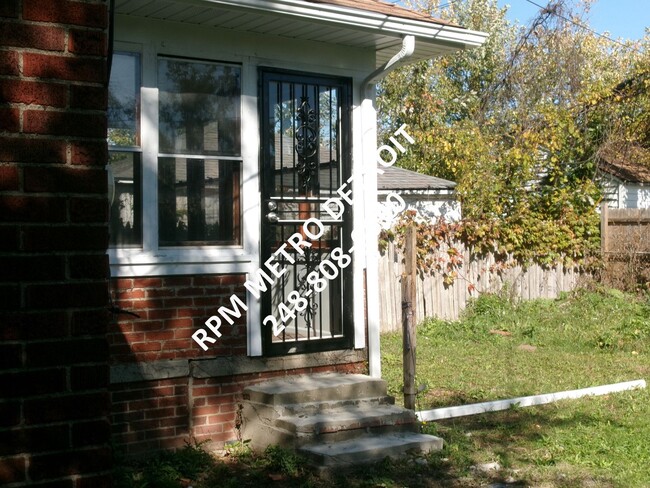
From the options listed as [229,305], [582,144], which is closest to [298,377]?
[229,305]

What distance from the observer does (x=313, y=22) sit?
6.64 metres

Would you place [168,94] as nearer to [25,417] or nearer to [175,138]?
[175,138]

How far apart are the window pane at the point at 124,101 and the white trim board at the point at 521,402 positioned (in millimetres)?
3504

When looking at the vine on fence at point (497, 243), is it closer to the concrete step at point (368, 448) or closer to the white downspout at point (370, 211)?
the white downspout at point (370, 211)

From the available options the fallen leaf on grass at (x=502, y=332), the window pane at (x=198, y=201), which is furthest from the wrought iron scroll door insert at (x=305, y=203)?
the fallen leaf on grass at (x=502, y=332)

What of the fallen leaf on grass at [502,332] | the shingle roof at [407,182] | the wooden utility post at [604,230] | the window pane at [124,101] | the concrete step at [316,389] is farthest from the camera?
the shingle roof at [407,182]

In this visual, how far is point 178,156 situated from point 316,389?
7.26 feet

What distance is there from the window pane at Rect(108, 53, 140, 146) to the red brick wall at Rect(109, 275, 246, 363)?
1.13 metres

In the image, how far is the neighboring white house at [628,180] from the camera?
22328 millimetres

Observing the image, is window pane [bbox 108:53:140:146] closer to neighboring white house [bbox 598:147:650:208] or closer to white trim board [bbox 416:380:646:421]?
white trim board [bbox 416:380:646:421]

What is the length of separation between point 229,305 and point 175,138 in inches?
56.8

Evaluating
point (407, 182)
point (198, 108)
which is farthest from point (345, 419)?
point (407, 182)

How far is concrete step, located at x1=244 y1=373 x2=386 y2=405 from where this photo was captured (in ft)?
21.4

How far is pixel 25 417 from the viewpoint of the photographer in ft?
7.82
